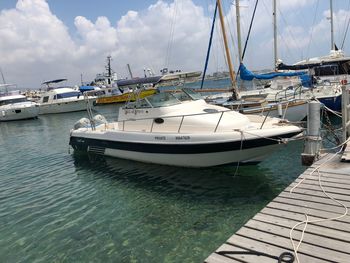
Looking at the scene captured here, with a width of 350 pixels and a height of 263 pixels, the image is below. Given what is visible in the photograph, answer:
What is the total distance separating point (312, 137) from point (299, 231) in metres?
4.28

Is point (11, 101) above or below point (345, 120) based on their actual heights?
above

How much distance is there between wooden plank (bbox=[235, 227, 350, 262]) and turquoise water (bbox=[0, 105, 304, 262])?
211 centimetres

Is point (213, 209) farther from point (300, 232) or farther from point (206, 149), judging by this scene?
point (300, 232)

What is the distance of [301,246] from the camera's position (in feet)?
12.7


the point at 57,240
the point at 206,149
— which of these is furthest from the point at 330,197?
the point at 57,240

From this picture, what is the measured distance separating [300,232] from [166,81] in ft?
29.9

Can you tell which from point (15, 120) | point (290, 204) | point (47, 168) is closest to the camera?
point (290, 204)

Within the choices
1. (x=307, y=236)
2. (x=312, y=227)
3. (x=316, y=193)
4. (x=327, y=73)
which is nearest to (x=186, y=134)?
(x=316, y=193)

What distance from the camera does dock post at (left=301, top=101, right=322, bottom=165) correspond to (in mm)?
7914

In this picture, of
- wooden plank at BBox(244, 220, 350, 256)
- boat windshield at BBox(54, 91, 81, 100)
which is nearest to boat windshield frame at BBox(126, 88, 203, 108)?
wooden plank at BBox(244, 220, 350, 256)

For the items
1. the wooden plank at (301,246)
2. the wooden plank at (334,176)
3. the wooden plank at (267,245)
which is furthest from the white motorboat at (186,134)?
the wooden plank at (267,245)

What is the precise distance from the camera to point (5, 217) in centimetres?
877

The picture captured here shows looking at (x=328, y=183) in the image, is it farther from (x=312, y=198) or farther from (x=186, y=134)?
(x=186, y=134)

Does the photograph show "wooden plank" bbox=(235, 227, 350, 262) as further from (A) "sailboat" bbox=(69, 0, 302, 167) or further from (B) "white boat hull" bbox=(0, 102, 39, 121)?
(B) "white boat hull" bbox=(0, 102, 39, 121)
